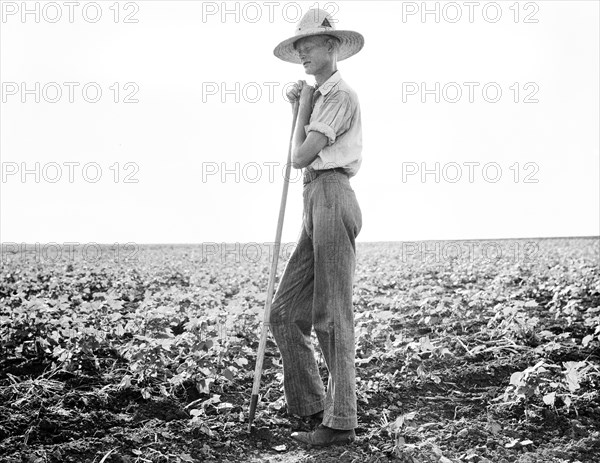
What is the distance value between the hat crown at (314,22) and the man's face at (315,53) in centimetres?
7

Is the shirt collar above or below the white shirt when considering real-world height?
above

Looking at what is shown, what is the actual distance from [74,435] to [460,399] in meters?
2.44

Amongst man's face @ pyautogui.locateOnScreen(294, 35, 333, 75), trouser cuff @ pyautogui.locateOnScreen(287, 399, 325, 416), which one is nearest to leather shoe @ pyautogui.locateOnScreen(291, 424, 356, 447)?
trouser cuff @ pyautogui.locateOnScreen(287, 399, 325, 416)

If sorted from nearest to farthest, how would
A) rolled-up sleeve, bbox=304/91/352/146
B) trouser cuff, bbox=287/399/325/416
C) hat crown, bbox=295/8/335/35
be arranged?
1. rolled-up sleeve, bbox=304/91/352/146
2. hat crown, bbox=295/8/335/35
3. trouser cuff, bbox=287/399/325/416

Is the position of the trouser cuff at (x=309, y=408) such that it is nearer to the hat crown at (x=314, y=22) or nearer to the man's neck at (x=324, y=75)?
the man's neck at (x=324, y=75)

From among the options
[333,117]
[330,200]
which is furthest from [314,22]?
[330,200]

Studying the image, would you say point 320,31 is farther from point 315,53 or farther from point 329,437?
point 329,437

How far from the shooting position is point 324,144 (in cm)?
326

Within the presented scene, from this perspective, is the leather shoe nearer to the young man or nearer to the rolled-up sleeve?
the young man

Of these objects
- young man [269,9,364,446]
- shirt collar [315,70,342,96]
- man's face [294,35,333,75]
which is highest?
man's face [294,35,333,75]

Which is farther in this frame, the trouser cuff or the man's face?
the trouser cuff

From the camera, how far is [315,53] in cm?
341

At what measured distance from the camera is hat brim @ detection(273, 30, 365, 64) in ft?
11.0

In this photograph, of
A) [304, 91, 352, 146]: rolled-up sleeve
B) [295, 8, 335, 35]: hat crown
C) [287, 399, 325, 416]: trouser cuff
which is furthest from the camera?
[287, 399, 325, 416]: trouser cuff
